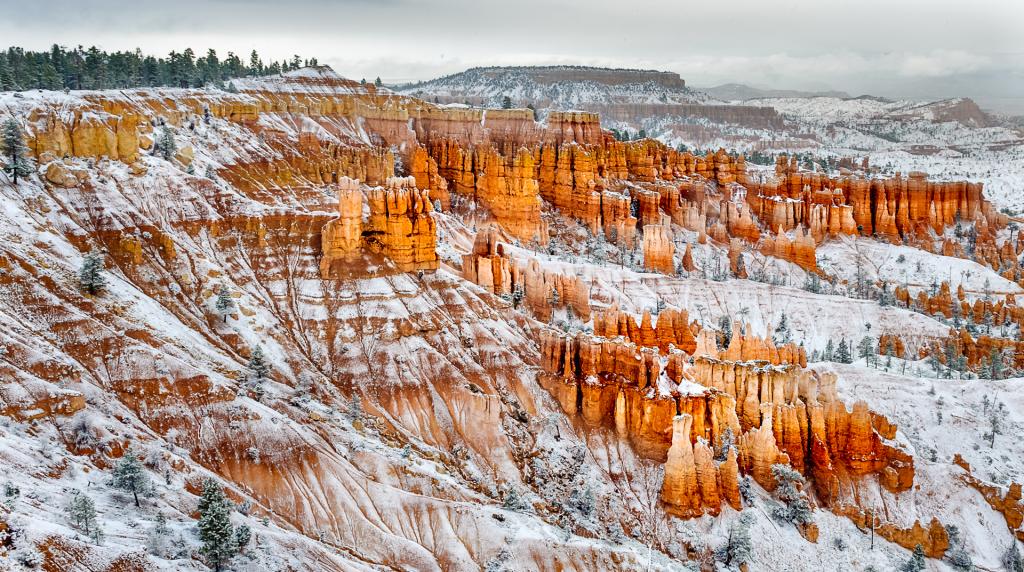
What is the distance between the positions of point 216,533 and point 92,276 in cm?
2584

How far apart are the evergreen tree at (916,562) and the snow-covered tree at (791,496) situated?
21.6 ft

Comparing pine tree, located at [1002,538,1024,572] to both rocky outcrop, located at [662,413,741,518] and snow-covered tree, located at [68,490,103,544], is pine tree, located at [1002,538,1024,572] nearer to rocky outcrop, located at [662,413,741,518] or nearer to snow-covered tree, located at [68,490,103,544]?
rocky outcrop, located at [662,413,741,518]

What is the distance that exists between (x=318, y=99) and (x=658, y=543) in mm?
85705

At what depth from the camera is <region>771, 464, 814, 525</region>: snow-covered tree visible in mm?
60219

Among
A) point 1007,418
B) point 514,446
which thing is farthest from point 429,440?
point 1007,418

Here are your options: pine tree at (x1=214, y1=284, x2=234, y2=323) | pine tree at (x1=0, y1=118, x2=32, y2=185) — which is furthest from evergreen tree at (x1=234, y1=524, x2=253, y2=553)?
pine tree at (x1=0, y1=118, x2=32, y2=185)

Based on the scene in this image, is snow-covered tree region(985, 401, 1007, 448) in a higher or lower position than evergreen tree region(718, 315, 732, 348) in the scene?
lower

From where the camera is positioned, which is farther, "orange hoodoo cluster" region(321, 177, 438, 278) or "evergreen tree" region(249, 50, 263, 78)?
"evergreen tree" region(249, 50, 263, 78)

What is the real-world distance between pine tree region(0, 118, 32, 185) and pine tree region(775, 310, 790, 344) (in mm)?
78504

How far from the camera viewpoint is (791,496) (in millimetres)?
61312

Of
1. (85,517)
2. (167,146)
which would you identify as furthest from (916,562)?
(167,146)

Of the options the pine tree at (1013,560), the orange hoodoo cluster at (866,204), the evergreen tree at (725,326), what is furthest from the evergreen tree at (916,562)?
the orange hoodoo cluster at (866,204)

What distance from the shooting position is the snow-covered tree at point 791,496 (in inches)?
2371

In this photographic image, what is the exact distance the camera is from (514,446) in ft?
212
